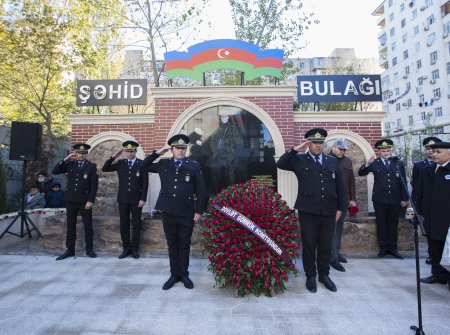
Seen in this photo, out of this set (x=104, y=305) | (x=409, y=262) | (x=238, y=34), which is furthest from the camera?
(x=238, y=34)

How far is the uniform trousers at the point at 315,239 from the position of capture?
3.65m

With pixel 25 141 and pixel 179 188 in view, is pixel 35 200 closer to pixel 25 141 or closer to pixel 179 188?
pixel 25 141

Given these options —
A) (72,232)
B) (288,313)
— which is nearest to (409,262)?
(288,313)

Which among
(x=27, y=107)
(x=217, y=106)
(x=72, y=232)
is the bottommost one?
(x=72, y=232)

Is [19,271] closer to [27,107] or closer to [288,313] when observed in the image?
[288,313]

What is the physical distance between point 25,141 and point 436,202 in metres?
7.33

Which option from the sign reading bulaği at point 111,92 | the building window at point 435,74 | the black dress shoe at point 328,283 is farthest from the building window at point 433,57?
the black dress shoe at point 328,283

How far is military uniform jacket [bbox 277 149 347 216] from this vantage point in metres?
3.59

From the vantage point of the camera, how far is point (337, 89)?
21.8 feet

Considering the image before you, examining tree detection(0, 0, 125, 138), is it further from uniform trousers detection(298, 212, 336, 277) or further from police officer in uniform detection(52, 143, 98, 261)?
uniform trousers detection(298, 212, 336, 277)

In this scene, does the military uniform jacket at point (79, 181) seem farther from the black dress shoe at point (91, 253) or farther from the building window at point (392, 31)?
the building window at point (392, 31)

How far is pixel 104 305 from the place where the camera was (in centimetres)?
318

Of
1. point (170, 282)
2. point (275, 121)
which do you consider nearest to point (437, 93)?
point (275, 121)

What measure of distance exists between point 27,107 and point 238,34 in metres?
9.98
